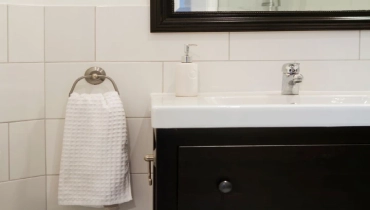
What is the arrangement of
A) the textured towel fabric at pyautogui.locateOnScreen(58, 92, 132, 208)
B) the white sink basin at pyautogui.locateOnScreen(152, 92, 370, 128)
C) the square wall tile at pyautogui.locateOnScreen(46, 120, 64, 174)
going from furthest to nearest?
the square wall tile at pyautogui.locateOnScreen(46, 120, 64, 174), the textured towel fabric at pyautogui.locateOnScreen(58, 92, 132, 208), the white sink basin at pyautogui.locateOnScreen(152, 92, 370, 128)

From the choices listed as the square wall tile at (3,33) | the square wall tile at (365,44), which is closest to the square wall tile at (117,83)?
the square wall tile at (3,33)

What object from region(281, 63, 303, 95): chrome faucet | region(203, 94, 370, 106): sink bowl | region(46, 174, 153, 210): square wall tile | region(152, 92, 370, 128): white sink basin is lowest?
region(46, 174, 153, 210): square wall tile

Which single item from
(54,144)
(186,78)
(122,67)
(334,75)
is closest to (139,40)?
(122,67)

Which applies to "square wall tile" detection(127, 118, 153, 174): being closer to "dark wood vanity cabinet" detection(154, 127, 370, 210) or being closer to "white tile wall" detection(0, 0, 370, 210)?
"white tile wall" detection(0, 0, 370, 210)

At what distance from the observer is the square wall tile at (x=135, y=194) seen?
129 centimetres

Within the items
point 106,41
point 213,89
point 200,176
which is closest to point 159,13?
point 106,41

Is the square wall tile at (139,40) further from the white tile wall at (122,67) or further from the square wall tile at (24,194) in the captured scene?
the square wall tile at (24,194)

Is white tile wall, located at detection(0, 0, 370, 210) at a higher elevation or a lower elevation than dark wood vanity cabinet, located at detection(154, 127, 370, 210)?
higher

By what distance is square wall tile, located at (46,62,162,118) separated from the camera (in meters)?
1.25

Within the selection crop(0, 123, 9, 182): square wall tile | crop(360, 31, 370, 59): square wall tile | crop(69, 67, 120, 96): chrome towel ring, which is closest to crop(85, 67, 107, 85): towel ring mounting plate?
crop(69, 67, 120, 96): chrome towel ring

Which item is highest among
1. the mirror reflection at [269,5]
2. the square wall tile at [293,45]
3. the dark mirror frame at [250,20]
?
the mirror reflection at [269,5]

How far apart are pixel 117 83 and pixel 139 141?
0.19 metres

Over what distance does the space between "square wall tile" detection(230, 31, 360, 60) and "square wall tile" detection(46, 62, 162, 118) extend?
261 millimetres

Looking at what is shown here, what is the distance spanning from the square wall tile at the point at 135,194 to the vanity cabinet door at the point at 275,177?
1.41 feet
